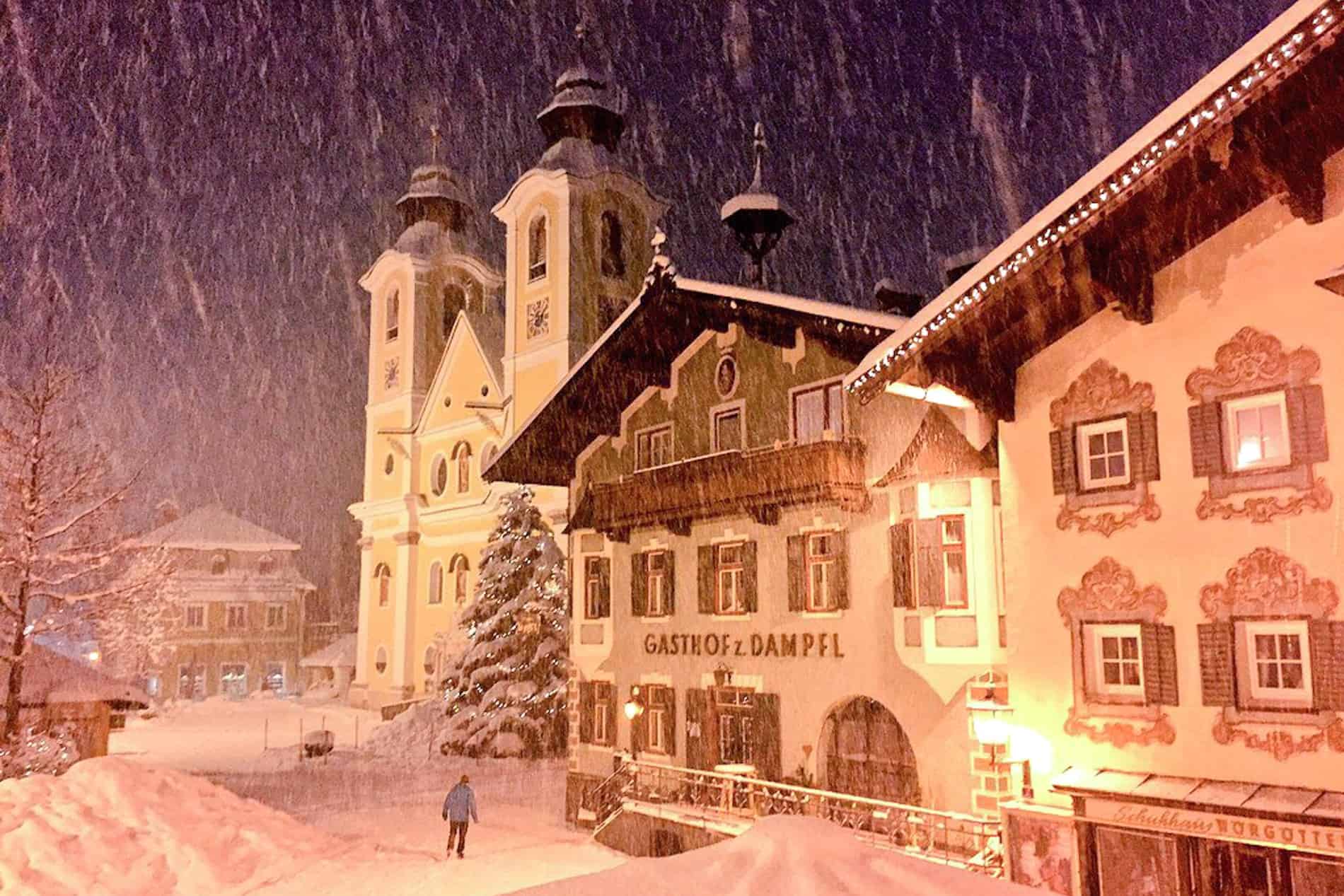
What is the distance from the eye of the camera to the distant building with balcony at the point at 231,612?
67375mm

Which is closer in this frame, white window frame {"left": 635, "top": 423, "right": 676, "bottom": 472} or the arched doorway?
the arched doorway

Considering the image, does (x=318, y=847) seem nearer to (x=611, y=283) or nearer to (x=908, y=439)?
(x=908, y=439)

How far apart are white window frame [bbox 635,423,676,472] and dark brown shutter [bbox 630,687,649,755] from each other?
4.69 metres

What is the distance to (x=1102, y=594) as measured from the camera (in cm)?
1298

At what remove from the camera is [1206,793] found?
11570 mm

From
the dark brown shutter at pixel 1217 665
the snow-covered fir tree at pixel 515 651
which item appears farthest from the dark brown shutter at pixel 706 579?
the snow-covered fir tree at pixel 515 651

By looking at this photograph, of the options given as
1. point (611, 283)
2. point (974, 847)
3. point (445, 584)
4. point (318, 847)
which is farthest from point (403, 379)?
point (974, 847)

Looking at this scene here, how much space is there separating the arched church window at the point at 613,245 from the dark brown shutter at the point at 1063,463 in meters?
32.7

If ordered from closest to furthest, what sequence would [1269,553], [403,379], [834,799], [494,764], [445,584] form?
[1269,553]
[834,799]
[494,764]
[445,584]
[403,379]

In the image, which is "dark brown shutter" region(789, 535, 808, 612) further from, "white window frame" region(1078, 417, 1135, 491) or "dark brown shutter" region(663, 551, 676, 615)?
"white window frame" region(1078, 417, 1135, 491)

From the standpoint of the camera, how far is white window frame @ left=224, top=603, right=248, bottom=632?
6912 centimetres

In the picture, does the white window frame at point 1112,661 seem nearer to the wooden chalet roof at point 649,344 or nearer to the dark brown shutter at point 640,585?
the wooden chalet roof at point 649,344

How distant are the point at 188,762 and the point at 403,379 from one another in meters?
23.8

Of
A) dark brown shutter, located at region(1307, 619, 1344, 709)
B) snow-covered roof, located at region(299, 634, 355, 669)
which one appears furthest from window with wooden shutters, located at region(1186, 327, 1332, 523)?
snow-covered roof, located at region(299, 634, 355, 669)
